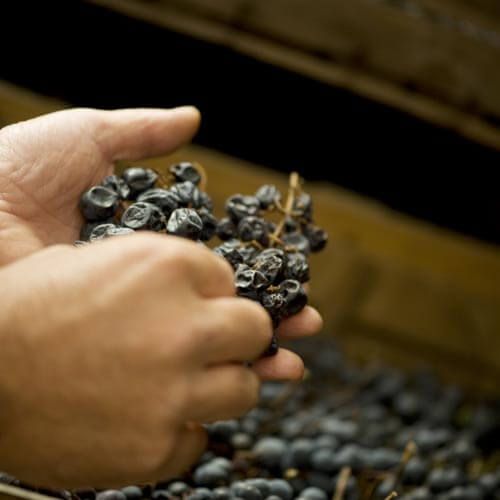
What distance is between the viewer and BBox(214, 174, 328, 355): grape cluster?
1.01 meters

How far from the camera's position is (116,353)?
0.76 metres

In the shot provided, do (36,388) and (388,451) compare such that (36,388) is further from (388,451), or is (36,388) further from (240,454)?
(388,451)

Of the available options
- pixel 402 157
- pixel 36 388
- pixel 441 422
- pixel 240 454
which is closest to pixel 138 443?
pixel 36 388

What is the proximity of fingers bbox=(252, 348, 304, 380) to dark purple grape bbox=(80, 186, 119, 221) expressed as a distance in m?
0.31

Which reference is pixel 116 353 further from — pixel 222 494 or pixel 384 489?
pixel 384 489

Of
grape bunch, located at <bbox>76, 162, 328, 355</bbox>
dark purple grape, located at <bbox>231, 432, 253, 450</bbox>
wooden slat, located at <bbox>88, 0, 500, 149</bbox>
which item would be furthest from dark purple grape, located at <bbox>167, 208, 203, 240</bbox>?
wooden slat, located at <bbox>88, 0, 500, 149</bbox>

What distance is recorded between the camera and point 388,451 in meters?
1.51

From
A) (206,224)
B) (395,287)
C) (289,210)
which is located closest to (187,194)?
(206,224)

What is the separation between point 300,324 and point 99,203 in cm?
33

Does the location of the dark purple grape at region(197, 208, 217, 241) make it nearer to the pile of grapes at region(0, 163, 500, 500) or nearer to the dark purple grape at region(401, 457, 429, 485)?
the pile of grapes at region(0, 163, 500, 500)

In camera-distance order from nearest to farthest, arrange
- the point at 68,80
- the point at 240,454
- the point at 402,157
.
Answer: the point at 240,454 → the point at 68,80 → the point at 402,157

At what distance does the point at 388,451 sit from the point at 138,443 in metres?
0.84

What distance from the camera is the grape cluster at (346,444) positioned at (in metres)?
1.17

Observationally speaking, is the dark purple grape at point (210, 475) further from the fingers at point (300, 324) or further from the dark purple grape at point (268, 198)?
the dark purple grape at point (268, 198)
